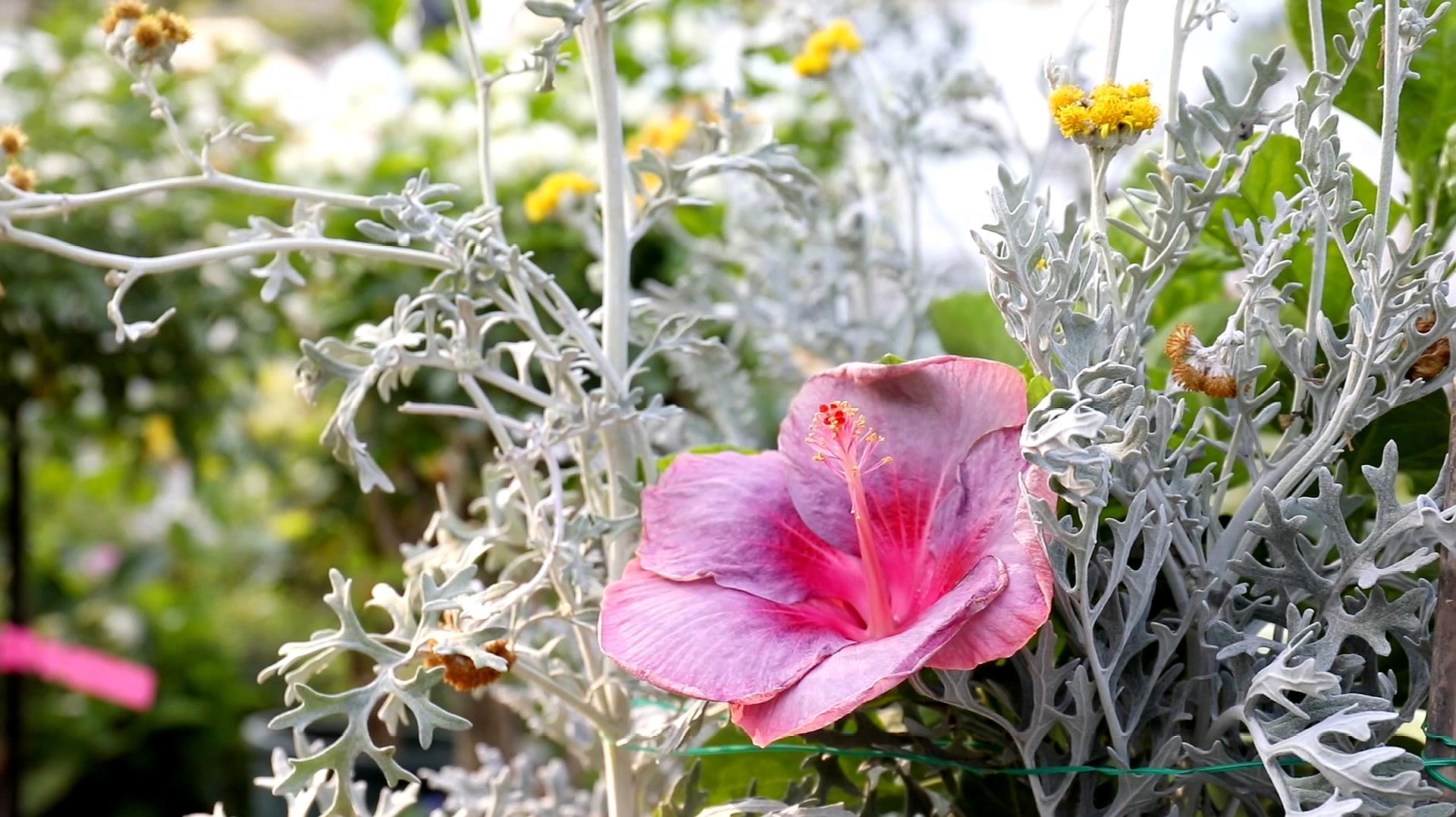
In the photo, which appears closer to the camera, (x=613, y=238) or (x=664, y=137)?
(x=613, y=238)

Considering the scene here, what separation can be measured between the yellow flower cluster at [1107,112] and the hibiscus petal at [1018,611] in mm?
90

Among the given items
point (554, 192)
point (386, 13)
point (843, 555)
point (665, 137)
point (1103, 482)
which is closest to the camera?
point (1103, 482)

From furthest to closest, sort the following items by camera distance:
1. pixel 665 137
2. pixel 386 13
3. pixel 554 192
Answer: pixel 386 13 < pixel 665 137 < pixel 554 192

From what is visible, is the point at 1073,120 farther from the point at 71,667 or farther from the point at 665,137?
the point at 71,667

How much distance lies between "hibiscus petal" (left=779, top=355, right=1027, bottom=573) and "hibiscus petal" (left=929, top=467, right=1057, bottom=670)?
0.15 ft

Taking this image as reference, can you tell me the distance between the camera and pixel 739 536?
0.41 metres

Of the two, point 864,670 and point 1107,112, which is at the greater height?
point 1107,112

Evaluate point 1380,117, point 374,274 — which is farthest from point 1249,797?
point 374,274

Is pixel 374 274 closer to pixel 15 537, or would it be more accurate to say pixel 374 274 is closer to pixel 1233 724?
A: pixel 15 537

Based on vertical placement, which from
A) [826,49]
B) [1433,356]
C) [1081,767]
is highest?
[826,49]

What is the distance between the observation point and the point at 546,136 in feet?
3.22

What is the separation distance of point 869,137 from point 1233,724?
1.37 ft

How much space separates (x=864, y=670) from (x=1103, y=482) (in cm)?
8

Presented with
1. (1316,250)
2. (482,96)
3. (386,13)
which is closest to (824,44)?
(482,96)
